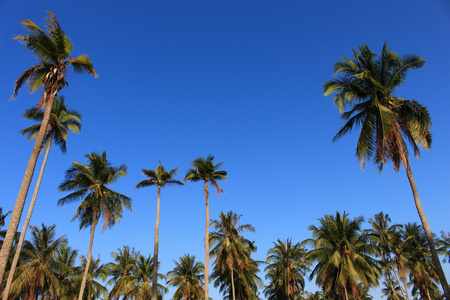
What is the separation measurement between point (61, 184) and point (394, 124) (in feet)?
92.2

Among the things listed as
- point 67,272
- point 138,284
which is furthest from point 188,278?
point 67,272

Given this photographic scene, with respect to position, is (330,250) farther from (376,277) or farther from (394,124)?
(394,124)

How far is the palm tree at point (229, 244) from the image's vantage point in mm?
36594

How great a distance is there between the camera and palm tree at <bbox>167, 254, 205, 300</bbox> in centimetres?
4325

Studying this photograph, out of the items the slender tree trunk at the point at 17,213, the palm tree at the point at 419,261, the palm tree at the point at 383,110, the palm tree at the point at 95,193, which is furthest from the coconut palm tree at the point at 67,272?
the palm tree at the point at 419,261

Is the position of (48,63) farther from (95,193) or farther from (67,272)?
(67,272)

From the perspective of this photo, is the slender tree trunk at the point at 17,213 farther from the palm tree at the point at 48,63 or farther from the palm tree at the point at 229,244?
the palm tree at the point at 229,244

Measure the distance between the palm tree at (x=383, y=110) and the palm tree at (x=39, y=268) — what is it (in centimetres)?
3126

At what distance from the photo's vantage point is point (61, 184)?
28.5 metres

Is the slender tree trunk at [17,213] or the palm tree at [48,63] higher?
the palm tree at [48,63]

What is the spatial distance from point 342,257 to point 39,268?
1244 inches

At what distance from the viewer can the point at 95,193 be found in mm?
28547

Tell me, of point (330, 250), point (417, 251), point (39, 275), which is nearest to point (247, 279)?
point (330, 250)

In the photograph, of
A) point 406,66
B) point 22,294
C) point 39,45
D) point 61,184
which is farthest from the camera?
point 22,294
